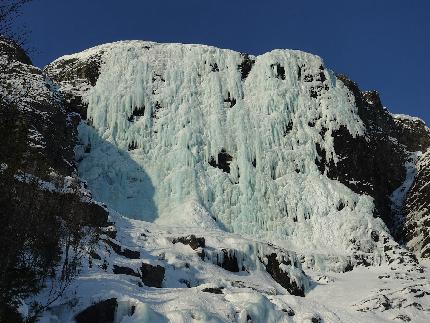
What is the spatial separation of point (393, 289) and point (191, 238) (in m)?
13.3

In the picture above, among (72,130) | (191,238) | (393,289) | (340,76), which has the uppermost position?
(340,76)

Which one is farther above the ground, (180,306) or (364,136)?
(364,136)

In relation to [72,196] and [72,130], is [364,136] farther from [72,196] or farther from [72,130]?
[72,196]

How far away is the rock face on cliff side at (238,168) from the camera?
3984 cm

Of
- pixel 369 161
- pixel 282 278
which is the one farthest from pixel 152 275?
pixel 369 161

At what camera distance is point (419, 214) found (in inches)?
2188

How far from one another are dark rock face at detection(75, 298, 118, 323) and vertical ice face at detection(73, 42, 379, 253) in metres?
29.9

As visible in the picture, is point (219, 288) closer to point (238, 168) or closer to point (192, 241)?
point (192, 241)

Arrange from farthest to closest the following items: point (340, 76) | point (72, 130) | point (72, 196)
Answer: point (340, 76)
point (72, 130)
point (72, 196)

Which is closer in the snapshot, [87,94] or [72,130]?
[72,130]

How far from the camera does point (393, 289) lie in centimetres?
3888

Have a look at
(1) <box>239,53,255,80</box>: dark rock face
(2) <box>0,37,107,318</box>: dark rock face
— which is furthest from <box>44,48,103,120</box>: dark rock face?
(2) <box>0,37,107,318</box>: dark rock face

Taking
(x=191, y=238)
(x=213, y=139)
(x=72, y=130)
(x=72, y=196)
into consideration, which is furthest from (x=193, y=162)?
(x=72, y=196)

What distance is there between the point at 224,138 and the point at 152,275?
93.9 feet
